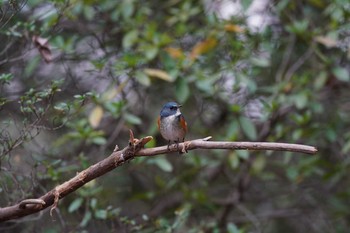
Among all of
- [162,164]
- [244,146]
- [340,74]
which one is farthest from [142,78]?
[244,146]

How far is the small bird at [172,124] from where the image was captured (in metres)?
4.83

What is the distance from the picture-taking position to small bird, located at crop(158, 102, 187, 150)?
15.8ft

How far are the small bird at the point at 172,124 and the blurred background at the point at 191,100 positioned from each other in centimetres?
32

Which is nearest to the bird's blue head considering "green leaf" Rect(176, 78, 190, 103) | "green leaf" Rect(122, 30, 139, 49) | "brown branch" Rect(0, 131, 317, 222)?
"green leaf" Rect(176, 78, 190, 103)

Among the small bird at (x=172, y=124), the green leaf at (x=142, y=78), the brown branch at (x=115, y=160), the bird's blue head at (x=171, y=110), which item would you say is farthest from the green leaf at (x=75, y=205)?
the brown branch at (x=115, y=160)

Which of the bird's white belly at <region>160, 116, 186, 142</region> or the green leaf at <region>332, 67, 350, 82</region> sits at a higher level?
the green leaf at <region>332, 67, 350, 82</region>

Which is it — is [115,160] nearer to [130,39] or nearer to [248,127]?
[130,39]

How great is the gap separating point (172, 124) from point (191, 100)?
1.66m

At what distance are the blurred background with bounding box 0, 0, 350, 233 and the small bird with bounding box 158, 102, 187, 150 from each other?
1.04 ft

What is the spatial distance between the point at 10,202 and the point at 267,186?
160 inches

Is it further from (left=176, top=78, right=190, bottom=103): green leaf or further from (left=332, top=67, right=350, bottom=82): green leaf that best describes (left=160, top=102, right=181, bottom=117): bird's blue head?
(left=332, top=67, right=350, bottom=82): green leaf

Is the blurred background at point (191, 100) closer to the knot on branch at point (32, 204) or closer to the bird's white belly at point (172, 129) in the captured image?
the bird's white belly at point (172, 129)

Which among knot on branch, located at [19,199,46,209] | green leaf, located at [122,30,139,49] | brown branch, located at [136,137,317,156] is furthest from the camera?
green leaf, located at [122,30,139,49]

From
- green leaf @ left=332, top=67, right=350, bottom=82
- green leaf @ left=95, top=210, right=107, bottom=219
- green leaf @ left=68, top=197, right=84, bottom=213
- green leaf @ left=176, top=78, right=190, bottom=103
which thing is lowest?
green leaf @ left=95, top=210, right=107, bottom=219
